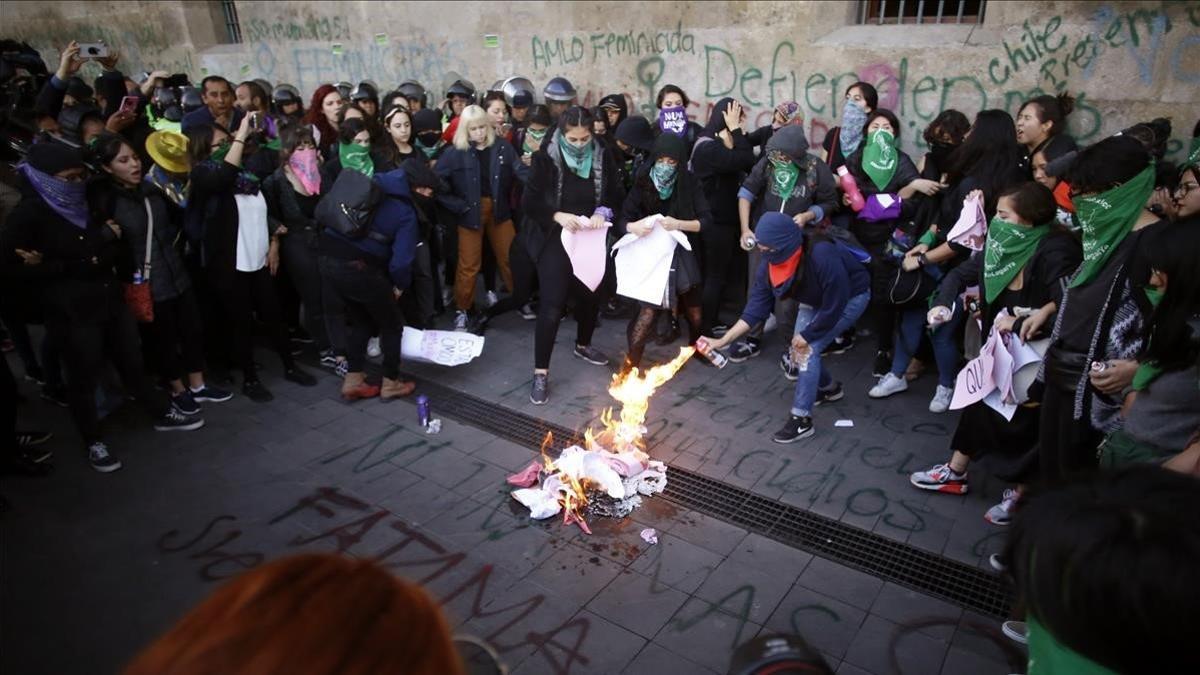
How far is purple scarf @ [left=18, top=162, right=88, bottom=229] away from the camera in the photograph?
4.45 meters

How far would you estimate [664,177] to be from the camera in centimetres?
584

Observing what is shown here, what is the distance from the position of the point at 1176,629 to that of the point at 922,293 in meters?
4.58

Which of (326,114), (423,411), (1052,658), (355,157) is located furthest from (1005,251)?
(326,114)

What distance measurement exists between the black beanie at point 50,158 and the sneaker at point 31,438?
195cm

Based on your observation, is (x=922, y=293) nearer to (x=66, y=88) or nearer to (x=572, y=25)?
(x=572, y=25)

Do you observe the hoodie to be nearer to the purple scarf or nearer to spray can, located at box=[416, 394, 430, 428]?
spray can, located at box=[416, 394, 430, 428]

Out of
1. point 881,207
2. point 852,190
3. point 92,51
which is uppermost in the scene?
point 92,51

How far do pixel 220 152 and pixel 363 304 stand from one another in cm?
156

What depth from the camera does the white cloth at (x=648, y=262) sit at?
5.87 metres

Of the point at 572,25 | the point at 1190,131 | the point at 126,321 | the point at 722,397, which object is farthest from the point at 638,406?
the point at 572,25

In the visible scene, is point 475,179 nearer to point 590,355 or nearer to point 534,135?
point 534,135

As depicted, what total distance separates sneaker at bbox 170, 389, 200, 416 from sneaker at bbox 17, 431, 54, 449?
0.83 meters

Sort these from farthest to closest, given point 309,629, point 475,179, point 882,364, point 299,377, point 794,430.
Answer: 1. point 475,179
2. point 299,377
3. point 882,364
4. point 794,430
5. point 309,629

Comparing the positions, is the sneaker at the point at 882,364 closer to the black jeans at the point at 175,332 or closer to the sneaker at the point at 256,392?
the sneaker at the point at 256,392
